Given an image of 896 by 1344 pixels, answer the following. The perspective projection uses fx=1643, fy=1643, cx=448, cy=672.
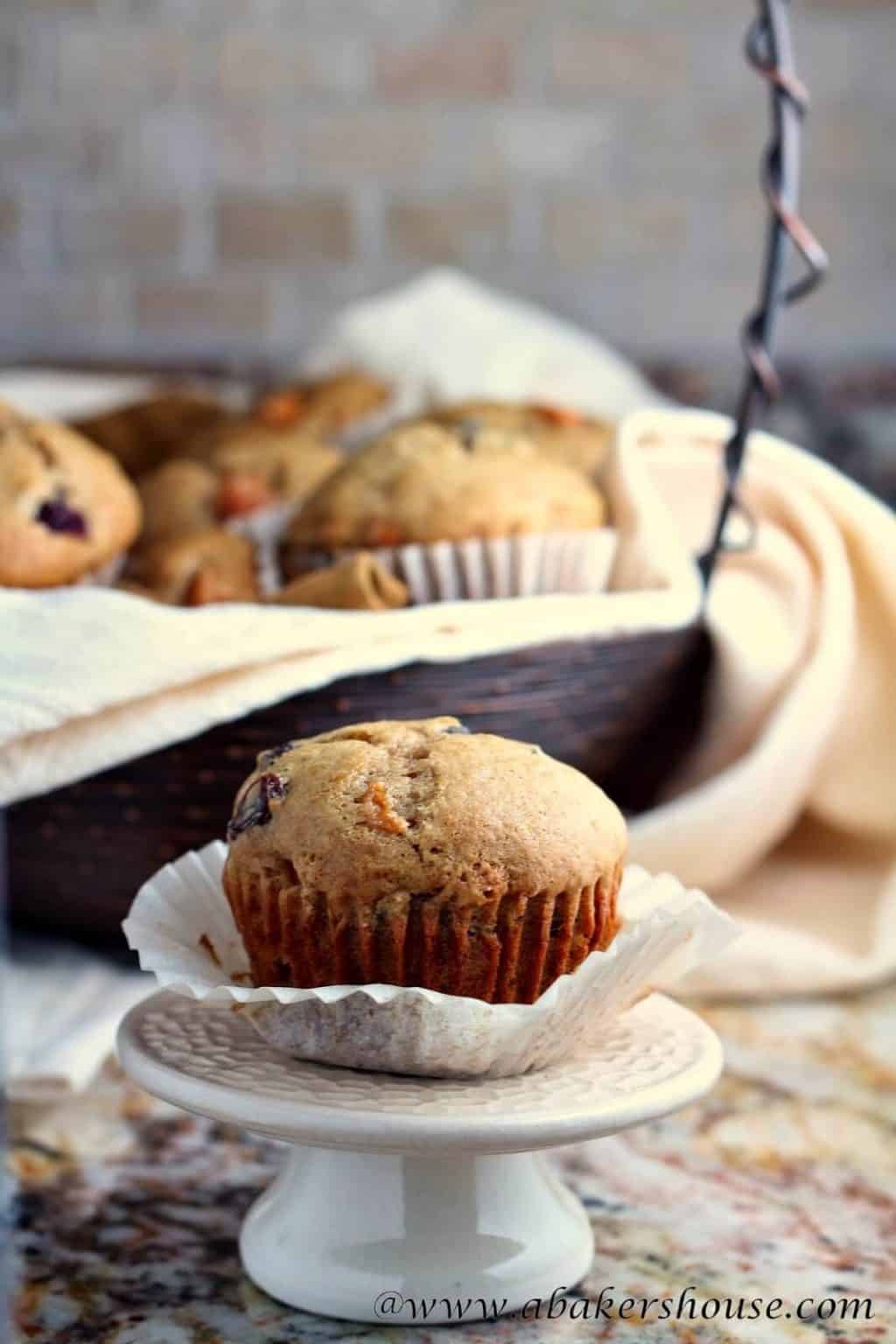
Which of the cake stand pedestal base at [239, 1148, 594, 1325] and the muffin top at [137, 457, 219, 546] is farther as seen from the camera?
the muffin top at [137, 457, 219, 546]

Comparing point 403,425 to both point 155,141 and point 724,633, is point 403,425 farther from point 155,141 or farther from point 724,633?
point 155,141

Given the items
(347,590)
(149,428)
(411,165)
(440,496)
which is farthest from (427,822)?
(411,165)

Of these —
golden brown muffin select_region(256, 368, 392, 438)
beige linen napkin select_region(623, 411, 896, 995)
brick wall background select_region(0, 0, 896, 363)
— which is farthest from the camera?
brick wall background select_region(0, 0, 896, 363)

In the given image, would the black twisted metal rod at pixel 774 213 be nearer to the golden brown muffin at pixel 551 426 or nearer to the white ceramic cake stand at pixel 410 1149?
the golden brown muffin at pixel 551 426

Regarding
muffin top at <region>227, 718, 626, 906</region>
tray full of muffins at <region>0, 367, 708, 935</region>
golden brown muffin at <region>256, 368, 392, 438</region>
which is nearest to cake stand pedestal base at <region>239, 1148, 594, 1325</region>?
muffin top at <region>227, 718, 626, 906</region>

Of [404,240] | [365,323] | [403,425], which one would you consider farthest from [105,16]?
[403,425]

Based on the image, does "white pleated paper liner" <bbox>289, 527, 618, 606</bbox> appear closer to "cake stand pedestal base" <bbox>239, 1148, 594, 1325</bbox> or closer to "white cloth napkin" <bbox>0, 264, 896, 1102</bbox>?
"white cloth napkin" <bbox>0, 264, 896, 1102</bbox>
